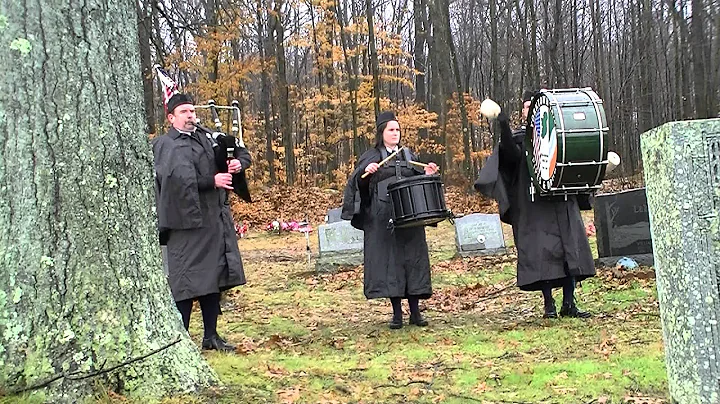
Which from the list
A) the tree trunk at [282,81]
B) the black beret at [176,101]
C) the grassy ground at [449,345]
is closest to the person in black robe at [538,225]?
the grassy ground at [449,345]

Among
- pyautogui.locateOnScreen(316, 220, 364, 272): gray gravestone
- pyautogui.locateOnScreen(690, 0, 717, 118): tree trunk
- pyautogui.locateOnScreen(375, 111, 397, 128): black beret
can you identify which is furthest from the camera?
pyautogui.locateOnScreen(690, 0, 717, 118): tree trunk

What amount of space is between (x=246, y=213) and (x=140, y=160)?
19.2m

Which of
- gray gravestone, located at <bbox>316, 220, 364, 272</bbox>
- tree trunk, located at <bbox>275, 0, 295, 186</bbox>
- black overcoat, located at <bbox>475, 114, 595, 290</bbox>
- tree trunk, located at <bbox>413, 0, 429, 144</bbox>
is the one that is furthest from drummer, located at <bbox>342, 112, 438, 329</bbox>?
tree trunk, located at <bbox>275, 0, 295, 186</bbox>

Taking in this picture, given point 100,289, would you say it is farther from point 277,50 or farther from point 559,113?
point 277,50

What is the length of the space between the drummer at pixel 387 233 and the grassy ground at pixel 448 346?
356 mm

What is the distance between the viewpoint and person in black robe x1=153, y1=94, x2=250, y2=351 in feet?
18.4

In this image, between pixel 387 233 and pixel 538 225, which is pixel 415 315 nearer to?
pixel 387 233

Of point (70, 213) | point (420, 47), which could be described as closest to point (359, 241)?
point (70, 213)

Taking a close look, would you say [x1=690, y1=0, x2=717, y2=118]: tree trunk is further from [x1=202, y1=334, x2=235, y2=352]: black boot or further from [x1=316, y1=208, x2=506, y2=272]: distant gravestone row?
[x1=202, y1=334, x2=235, y2=352]: black boot

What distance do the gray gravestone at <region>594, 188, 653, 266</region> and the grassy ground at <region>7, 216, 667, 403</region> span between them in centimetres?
53

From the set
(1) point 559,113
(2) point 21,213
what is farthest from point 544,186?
(2) point 21,213

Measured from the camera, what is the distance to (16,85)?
3062 mm

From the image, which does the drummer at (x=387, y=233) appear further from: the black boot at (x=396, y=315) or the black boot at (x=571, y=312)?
the black boot at (x=571, y=312)

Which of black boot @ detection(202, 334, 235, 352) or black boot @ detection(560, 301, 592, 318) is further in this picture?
black boot @ detection(560, 301, 592, 318)
